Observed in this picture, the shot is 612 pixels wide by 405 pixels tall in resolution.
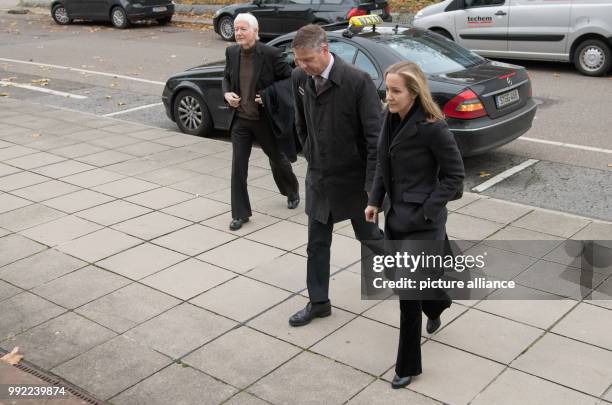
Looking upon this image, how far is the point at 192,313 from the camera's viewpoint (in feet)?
17.5

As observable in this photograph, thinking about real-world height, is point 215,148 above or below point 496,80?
below

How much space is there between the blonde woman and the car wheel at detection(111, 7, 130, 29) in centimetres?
2001

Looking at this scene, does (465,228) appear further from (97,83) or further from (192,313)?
(97,83)

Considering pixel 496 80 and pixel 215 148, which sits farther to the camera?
pixel 215 148

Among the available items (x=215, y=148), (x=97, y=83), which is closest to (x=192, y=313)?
(x=215, y=148)

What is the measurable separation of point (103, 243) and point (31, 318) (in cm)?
137

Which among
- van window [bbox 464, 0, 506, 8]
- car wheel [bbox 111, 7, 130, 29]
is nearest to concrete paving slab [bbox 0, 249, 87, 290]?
van window [bbox 464, 0, 506, 8]

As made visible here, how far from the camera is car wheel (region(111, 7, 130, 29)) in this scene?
22.9 metres

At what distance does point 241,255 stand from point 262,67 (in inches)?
63.0

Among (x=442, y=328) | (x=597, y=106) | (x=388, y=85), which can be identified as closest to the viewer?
(x=388, y=85)

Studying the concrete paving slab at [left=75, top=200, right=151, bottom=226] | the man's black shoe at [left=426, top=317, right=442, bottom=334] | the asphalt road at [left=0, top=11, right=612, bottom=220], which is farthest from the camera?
the asphalt road at [left=0, top=11, right=612, bottom=220]

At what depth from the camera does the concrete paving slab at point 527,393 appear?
4.16m

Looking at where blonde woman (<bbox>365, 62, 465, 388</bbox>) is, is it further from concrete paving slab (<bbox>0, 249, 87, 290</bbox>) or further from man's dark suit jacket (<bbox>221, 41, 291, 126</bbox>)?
concrete paving slab (<bbox>0, 249, 87, 290</bbox>)

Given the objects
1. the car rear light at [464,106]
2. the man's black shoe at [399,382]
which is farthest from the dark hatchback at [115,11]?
the man's black shoe at [399,382]
